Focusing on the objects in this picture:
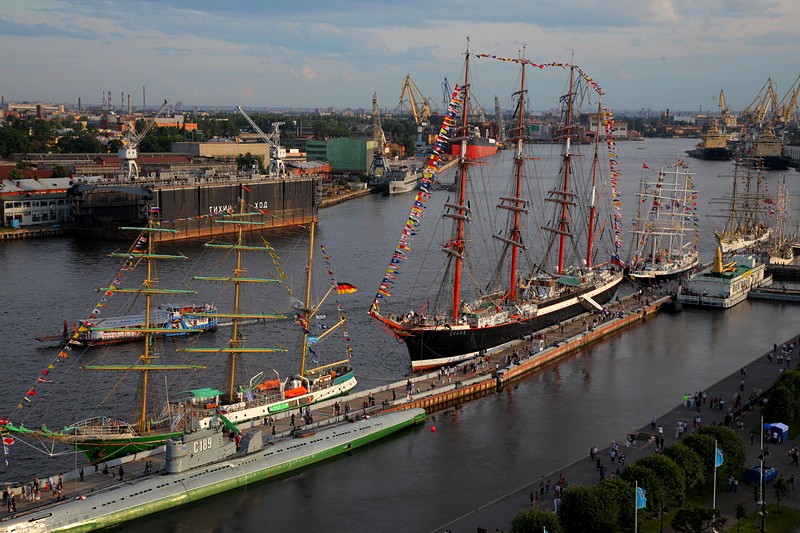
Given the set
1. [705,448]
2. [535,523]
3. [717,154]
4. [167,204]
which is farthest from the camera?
[717,154]

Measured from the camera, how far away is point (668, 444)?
24.5m

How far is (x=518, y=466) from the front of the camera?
79.7 ft

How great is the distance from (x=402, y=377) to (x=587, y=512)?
13435 millimetres

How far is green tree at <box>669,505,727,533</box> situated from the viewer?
18266 mm

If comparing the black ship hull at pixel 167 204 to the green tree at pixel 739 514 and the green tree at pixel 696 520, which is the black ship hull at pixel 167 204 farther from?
the green tree at pixel 696 520

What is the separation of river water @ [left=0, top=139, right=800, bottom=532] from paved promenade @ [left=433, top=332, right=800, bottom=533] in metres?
0.83

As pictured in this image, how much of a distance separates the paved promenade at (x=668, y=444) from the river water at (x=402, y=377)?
2.72ft

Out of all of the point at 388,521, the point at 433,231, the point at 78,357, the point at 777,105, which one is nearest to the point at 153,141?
the point at 433,231

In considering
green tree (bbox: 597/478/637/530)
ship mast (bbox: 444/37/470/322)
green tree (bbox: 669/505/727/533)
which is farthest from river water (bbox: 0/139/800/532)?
green tree (bbox: 669/505/727/533)

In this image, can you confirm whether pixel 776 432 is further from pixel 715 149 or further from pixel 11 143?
pixel 715 149

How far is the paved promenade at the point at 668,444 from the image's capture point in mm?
20188

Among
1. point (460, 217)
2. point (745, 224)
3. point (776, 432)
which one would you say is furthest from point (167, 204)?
point (776, 432)

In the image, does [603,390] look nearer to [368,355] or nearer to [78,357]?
[368,355]

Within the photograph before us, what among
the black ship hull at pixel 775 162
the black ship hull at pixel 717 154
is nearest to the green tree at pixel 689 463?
the black ship hull at pixel 775 162
